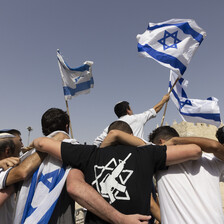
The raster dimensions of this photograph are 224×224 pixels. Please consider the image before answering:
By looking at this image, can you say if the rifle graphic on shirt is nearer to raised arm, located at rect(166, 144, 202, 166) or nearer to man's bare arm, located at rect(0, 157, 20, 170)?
raised arm, located at rect(166, 144, 202, 166)

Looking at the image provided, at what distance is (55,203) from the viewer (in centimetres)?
164

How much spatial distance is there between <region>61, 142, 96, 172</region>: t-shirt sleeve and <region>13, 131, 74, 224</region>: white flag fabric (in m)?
0.12

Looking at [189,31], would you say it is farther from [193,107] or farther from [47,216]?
[47,216]

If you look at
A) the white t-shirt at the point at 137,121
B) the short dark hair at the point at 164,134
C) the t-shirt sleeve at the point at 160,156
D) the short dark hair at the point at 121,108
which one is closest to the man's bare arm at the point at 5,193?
the t-shirt sleeve at the point at 160,156

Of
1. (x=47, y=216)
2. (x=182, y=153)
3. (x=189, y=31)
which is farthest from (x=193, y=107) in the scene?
(x=47, y=216)

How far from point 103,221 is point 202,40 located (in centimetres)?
464

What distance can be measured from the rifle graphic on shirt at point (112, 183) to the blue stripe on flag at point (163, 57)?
351 centimetres

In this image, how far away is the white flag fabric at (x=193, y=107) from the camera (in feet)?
16.7

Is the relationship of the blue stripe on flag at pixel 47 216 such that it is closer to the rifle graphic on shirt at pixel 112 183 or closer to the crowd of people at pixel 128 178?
the crowd of people at pixel 128 178

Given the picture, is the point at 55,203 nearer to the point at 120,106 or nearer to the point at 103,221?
the point at 103,221

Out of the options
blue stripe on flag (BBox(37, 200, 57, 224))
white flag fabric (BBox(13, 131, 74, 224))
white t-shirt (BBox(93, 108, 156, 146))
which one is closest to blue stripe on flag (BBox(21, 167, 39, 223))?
white flag fabric (BBox(13, 131, 74, 224))

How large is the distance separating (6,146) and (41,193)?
633 mm

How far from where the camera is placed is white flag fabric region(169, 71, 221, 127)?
201 inches

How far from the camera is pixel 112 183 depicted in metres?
1.55
